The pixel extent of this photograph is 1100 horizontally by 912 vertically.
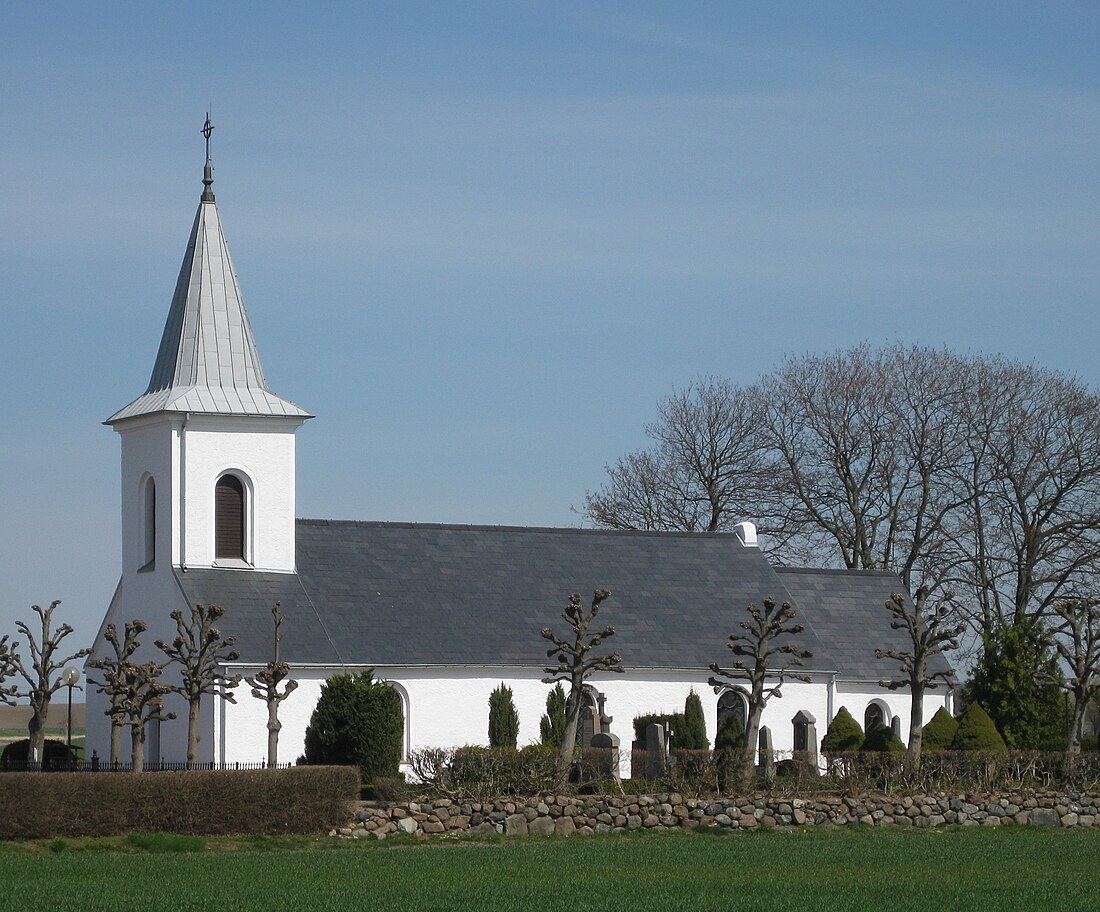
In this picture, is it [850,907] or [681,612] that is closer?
[850,907]

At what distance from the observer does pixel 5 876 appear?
2270 centimetres

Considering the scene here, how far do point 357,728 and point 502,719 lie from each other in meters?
5.47

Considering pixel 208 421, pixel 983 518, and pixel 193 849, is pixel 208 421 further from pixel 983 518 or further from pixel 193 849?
pixel 983 518

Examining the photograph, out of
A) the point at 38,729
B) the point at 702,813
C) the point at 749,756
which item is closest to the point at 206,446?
the point at 38,729

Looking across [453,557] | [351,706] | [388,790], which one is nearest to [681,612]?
[453,557]

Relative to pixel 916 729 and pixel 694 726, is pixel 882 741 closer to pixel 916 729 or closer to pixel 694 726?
pixel 694 726

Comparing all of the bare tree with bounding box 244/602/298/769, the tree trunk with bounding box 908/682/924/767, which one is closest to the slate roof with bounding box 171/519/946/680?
the bare tree with bounding box 244/602/298/769

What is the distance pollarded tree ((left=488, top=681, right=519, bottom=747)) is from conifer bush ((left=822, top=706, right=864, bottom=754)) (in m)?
7.17

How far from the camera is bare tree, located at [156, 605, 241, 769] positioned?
3262cm

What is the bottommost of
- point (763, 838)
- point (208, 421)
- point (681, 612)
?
point (763, 838)

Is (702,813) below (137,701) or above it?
below

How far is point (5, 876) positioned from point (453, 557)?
20.5 metres

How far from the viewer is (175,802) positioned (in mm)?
27453

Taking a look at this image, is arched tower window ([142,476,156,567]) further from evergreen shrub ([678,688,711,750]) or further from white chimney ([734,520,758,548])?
white chimney ([734,520,758,548])
